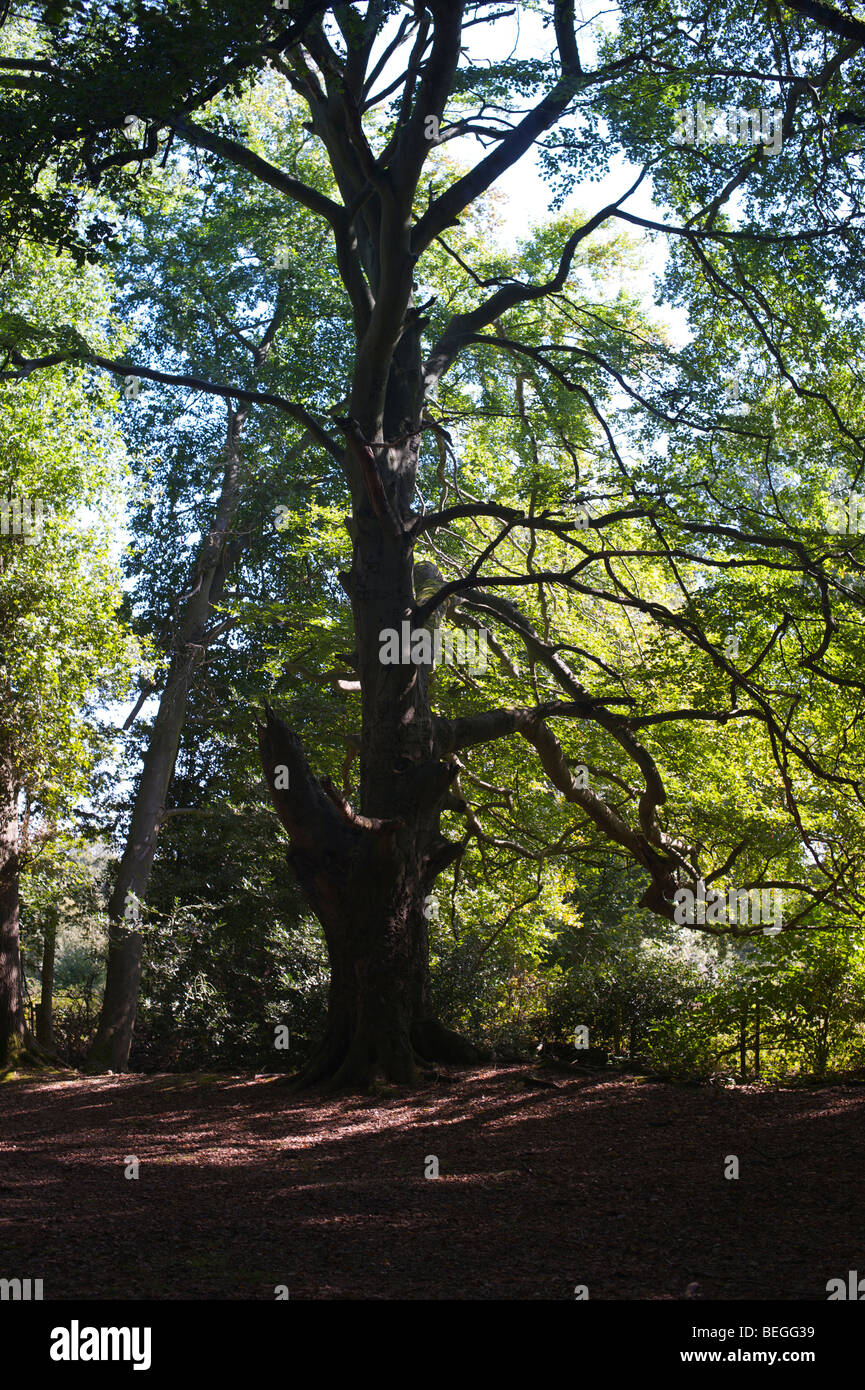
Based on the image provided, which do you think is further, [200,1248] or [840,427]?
[840,427]

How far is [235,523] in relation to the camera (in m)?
20.2

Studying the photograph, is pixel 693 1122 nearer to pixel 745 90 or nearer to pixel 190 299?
pixel 745 90

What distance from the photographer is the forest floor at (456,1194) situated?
4273mm

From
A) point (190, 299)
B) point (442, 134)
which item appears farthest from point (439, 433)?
point (190, 299)

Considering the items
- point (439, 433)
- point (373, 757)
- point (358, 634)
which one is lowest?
point (373, 757)

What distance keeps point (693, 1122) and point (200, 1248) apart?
149 inches
